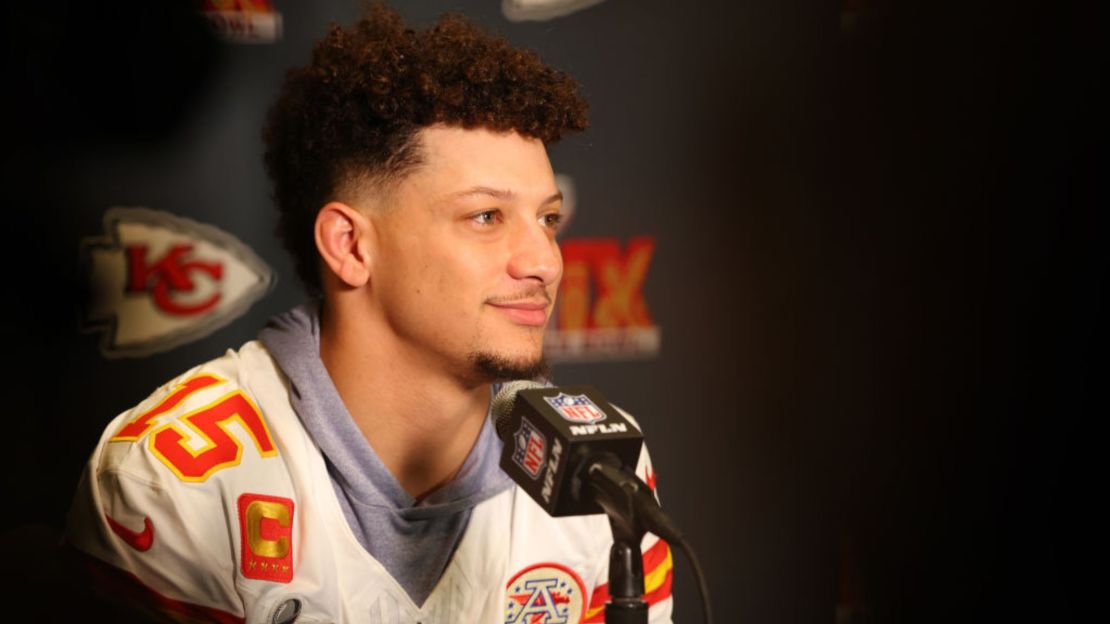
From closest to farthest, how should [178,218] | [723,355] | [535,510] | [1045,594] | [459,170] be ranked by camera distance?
[459,170] → [535,510] → [178,218] → [723,355] → [1045,594]

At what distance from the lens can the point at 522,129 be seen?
4.43 ft

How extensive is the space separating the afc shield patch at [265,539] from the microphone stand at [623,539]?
1.64ft

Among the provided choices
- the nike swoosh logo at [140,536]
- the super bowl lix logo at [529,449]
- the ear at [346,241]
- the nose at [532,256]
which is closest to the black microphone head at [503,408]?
the super bowl lix logo at [529,449]

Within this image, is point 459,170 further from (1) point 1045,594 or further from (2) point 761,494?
(1) point 1045,594

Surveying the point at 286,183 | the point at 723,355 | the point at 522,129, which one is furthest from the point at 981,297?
the point at 286,183

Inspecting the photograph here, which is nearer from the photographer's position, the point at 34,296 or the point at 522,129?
the point at 522,129

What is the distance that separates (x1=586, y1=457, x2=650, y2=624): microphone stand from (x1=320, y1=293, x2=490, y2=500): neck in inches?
18.9

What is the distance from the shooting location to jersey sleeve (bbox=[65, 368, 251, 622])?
1.24 meters

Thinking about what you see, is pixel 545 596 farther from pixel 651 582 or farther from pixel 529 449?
pixel 529 449

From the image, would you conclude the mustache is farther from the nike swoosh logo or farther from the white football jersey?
the nike swoosh logo

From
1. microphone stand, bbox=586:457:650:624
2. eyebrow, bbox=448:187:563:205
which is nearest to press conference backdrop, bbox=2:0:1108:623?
eyebrow, bbox=448:187:563:205

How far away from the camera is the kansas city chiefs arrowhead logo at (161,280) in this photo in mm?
1525

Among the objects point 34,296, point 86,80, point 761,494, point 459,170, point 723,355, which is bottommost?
point 761,494

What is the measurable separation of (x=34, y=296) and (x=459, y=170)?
595 mm
